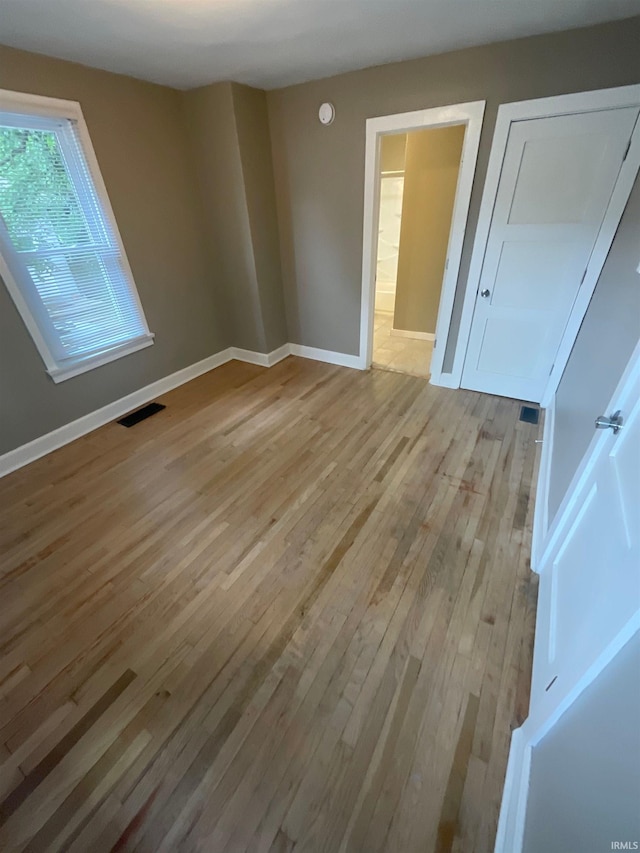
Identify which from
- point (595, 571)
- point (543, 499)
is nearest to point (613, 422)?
point (595, 571)

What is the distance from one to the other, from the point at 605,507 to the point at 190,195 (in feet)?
12.2

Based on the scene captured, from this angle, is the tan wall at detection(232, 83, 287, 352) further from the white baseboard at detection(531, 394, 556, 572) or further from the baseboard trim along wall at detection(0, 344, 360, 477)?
the white baseboard at detection(531, 394, 556, 572)

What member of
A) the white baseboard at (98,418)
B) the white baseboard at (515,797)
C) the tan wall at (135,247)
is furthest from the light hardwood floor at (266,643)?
the tan wall at (135,247)

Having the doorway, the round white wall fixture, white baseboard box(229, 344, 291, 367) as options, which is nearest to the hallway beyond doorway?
the doorway

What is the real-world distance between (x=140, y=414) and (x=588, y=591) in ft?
10.4

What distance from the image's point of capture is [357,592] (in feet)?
5.22

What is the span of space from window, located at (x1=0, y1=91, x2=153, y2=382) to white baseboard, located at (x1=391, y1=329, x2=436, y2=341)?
123 inches

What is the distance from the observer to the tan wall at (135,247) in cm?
223

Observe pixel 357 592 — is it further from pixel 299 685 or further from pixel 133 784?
pixel 133 784

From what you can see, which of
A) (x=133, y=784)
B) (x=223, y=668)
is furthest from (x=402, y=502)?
(x=133, y=784)

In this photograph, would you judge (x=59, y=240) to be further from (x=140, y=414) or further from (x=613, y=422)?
(x=613, y=422)

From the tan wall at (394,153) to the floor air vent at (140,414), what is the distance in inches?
179

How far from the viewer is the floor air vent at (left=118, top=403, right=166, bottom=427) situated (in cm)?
291

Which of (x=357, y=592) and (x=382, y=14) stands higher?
(x=382, y=14)
